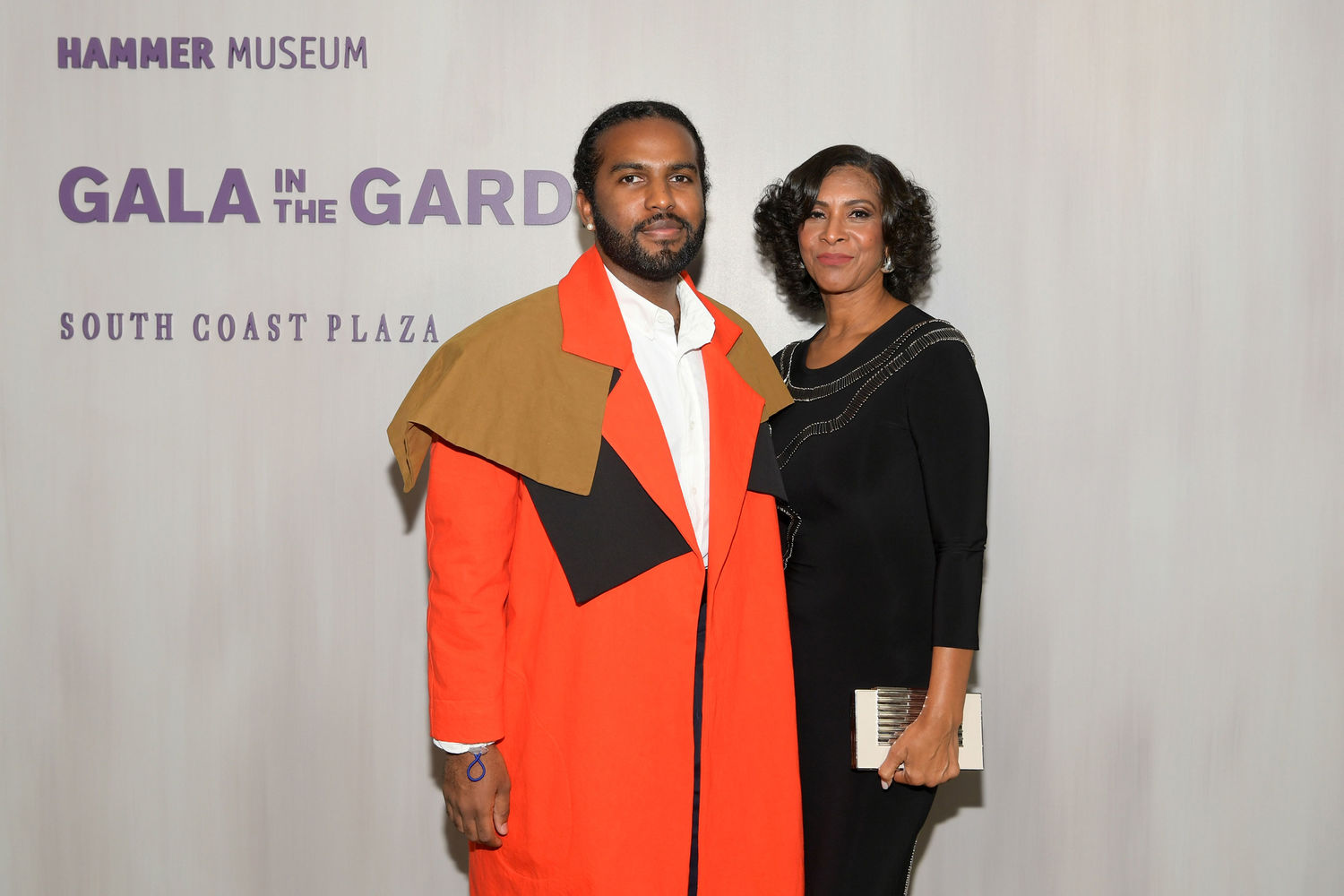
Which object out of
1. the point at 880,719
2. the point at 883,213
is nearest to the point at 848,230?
the point at 883,213

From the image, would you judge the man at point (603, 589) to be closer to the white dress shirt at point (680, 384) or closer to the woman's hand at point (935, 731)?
the white dress shirt at point (680, 384)

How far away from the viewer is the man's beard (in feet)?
5.60

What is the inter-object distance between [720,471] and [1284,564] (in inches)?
68.1

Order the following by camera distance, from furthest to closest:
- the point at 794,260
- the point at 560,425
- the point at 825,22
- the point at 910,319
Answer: the point at 825,22, the point at 794,260, the point at 910,319, the point at 560,425

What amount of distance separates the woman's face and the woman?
0.45ft

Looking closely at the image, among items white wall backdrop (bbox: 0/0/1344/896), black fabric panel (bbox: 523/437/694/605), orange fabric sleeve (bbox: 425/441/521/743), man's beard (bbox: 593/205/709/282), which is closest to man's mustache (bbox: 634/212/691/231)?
man's beard (bbox: 593/205/709/282)

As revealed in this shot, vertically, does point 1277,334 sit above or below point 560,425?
above

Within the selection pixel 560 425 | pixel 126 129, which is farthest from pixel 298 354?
pixel 560 425

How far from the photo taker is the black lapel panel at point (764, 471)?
179 cm

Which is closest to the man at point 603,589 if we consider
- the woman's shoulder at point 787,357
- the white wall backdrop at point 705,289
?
the woman's shoulder at point 787,357

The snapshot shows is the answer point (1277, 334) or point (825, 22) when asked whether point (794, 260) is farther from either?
point (1277, 334)

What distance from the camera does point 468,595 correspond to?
5.11 ft

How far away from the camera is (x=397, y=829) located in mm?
2555

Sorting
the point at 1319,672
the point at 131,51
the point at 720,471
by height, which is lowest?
the point at 1319,672
